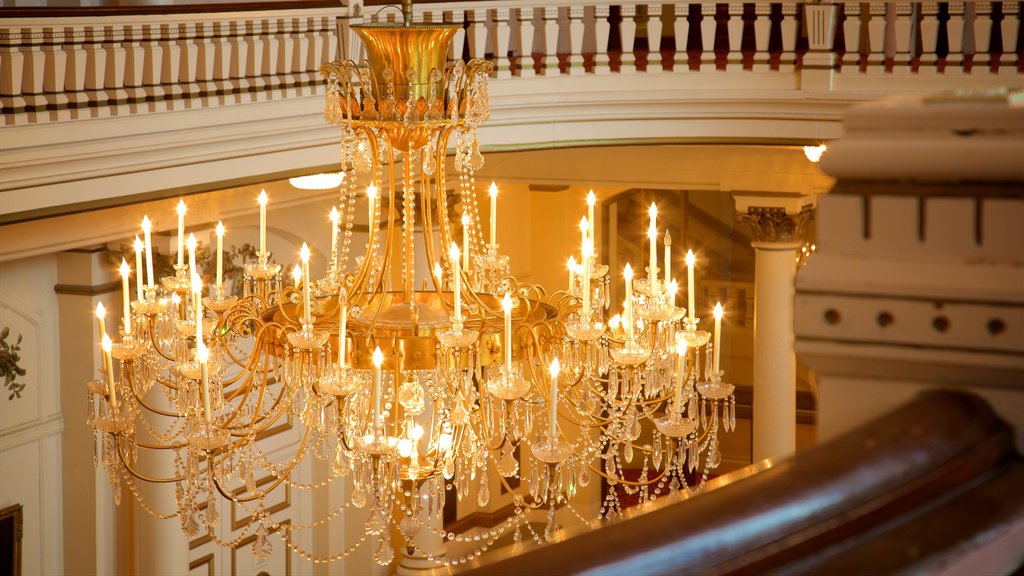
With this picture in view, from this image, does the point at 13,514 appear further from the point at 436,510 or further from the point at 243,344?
the point at 436,510

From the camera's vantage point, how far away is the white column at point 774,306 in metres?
10.1

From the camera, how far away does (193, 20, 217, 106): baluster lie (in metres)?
7.13

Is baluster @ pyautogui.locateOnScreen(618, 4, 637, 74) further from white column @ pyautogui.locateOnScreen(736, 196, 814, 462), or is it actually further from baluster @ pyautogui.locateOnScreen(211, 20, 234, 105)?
baluster @ pyautogui.locateOnScreen(211, 20, 234, 105)

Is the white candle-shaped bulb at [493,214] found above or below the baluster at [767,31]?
below

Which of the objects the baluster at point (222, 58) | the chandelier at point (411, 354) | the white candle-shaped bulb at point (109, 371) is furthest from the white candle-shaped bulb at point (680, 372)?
the baluster at point (222, 58)

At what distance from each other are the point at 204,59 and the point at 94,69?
740 millimetres

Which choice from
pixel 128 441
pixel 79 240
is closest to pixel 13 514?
pixel 79 240

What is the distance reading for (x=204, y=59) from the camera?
282 inches

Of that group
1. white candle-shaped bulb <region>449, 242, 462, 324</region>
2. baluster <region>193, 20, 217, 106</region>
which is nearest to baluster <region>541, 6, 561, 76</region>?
baluster <region>193, 20, 217, 106</region>

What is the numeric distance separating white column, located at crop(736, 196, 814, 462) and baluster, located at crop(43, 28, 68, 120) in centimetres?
548

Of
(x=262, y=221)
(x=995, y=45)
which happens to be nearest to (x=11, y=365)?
(x=262, y=221)

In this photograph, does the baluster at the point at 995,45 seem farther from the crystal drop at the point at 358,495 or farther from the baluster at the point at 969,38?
the crystal drop at the point at 358,495

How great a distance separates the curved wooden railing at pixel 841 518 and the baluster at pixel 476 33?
24.8 ft

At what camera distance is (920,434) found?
125 cm
